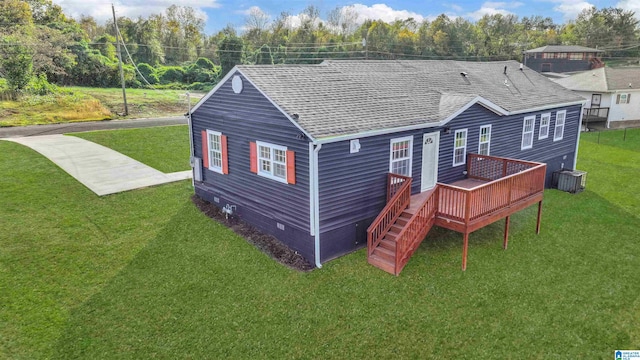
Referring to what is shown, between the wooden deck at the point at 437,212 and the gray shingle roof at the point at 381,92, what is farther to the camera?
the gray shingle roof at the point at 381,92

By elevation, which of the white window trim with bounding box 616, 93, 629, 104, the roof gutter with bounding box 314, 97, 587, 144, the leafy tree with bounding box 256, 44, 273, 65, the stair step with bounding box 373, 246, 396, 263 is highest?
the leafy tree with bounding box 256, 44, 273, 65

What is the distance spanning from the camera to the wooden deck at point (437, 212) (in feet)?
33.8

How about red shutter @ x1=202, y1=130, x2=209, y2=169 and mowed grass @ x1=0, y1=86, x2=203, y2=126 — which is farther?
mowed grass @ x1=0, y1=86, x2=203, y2=126

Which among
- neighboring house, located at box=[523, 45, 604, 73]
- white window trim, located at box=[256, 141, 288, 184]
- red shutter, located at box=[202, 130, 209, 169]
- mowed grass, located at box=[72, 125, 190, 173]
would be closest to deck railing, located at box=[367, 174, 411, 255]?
white window trim, located at box=[256, 141, 288, 184]

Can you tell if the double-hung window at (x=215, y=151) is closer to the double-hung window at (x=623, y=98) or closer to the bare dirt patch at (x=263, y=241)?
the bare dirt patch at (x=263, y=241)

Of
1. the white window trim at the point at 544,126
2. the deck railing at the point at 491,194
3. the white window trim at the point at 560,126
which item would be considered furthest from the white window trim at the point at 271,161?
the white window trim at the point at 560,126

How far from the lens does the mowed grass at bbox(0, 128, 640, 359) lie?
7844 millimetres

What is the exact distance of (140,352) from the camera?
7.63 metres

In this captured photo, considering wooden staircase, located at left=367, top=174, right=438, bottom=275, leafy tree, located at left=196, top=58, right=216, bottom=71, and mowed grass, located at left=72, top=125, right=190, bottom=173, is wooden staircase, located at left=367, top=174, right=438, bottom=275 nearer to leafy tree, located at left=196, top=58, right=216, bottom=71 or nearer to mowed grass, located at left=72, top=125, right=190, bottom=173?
mowed grass, located at left=72, top=125, right=190, bottom=173

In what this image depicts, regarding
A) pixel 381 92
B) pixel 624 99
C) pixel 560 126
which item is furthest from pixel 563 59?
pixel 381 92

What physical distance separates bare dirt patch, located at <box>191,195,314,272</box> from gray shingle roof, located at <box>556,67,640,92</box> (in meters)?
31.6

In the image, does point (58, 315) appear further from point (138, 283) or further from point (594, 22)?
point (594, 22)

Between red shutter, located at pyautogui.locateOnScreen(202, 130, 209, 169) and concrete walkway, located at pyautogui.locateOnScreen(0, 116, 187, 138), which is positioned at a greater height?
red shutter, located at pyautogui.locateOnScreen(202, 130, 209, 169)

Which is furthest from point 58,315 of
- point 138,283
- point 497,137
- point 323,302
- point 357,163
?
point 497,137
